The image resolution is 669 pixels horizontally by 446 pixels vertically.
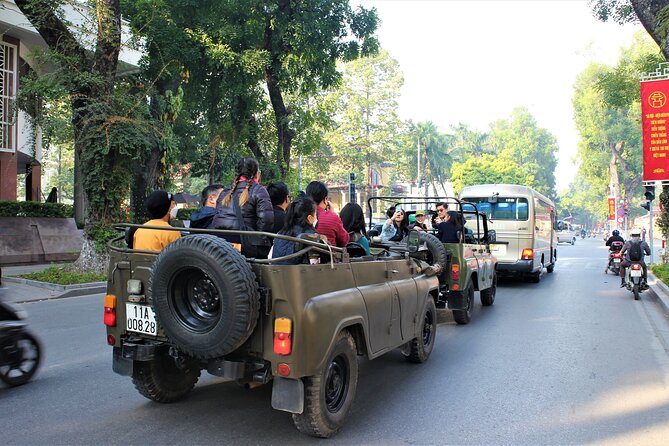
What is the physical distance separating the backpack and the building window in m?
17.5

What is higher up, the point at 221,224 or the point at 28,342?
the point at 221,224

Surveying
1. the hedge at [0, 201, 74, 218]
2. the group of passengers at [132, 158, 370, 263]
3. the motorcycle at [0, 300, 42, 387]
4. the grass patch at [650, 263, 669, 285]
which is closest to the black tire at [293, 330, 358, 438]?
the group of passengers at [132, 158, 370, 263]

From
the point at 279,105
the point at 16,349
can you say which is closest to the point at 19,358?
the point at 16,349

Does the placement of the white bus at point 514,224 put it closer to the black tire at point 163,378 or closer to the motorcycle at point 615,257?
the motorcycle at point 615,257

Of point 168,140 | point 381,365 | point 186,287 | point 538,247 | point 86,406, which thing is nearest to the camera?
point 186,287

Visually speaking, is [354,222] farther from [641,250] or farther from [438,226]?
[641,250]

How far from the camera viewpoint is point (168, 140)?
43.8ft

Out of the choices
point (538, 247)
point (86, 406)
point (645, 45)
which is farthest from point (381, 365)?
point (645, 45)

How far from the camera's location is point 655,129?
14.2 metres

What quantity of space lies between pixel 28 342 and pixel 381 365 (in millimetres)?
3565

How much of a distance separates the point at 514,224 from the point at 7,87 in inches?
637

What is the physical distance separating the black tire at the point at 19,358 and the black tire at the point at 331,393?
9.63 ft

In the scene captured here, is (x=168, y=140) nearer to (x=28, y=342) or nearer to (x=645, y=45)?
(x=28, y=342)

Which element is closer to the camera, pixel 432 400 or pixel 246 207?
pixel 246 207
